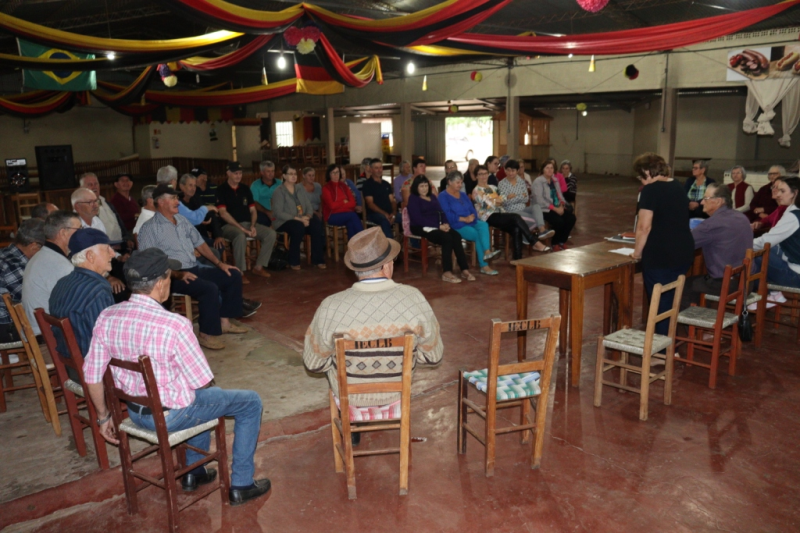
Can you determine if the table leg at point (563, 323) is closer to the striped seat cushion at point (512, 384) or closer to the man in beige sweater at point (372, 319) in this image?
the striped seat cushion at point (512, 384)

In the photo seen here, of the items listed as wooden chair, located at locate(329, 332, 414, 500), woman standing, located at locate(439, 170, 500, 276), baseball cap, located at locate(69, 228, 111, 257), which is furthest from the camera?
woman standing, located at locate(439, 170, 500, 276)

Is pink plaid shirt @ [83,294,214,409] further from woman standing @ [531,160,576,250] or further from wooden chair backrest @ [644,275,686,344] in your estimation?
woman standing @ [531,160,576,250]

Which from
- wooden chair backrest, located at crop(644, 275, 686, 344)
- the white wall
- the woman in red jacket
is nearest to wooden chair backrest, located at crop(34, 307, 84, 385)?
wooden chair backrest, located at crop(644, 275, 686, 344)

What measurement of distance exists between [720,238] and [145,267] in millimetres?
3690

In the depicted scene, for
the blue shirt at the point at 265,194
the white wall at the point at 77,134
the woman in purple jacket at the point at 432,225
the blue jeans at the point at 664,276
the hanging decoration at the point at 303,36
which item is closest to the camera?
the blue jeans at the point at 664,276

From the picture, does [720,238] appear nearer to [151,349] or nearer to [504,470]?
[504,470]

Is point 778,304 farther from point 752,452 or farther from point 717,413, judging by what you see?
point 752,452

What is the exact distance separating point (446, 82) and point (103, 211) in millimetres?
11352

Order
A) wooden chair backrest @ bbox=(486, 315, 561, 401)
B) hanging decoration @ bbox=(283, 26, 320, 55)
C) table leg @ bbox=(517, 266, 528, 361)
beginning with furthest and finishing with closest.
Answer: hanging decoration @ bbox=(283, 26, 320, 55) → table leg @ bbox=(517, 266, 528, 361) → wooden chair backrest @ bbox=(486, 315, 561, 401)

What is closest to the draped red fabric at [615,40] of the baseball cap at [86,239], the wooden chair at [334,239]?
the wooden chair at [334,239]

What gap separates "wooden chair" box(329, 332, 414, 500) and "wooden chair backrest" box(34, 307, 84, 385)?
1.16m

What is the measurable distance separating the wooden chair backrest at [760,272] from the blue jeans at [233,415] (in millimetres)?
3179

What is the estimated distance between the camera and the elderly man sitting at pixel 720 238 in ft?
14.1

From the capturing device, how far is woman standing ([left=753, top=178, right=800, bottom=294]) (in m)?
4.57
